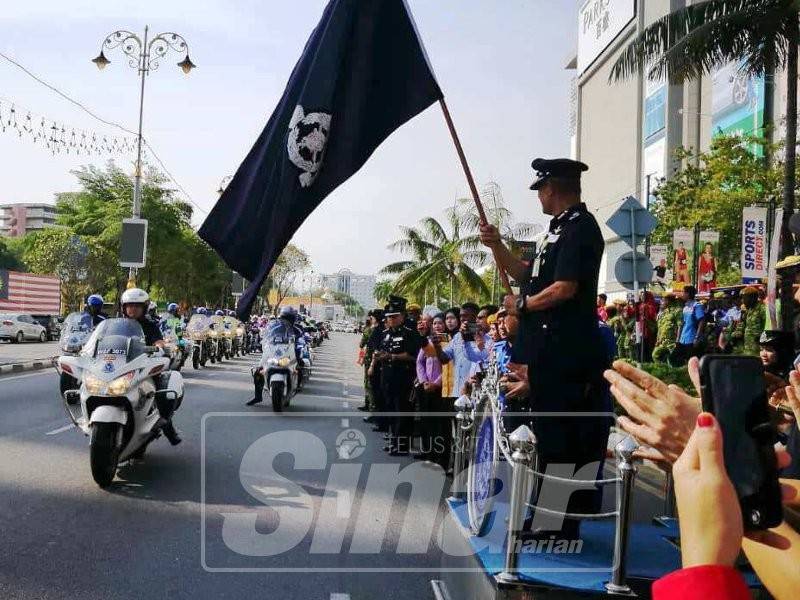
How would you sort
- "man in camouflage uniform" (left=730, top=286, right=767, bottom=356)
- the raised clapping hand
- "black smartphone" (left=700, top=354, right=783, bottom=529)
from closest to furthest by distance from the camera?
"black smartphone" (left=700, top=354, right=783, bottom=529), the raised clapping hand, "man in camouflage uniform" (left=730, top=286, right=767, bottom=356)

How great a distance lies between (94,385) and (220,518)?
6.33 feet

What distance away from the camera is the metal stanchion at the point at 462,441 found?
5.11m

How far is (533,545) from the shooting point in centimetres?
411

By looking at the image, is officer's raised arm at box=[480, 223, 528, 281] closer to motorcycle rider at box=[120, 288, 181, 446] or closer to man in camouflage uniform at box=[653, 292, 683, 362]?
motorcycle rider at box=[120, 288, 181, 446]

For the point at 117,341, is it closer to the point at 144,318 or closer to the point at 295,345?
the point at 144,318

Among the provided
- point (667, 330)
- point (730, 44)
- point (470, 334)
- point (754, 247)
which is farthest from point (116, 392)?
point (754, 247)

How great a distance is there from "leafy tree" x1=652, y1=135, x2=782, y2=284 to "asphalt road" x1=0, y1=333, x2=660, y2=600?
57.7 ft

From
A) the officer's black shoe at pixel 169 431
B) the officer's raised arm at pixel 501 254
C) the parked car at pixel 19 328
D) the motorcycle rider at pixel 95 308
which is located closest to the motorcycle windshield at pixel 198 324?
the motorcycle rider at pixel 95 308

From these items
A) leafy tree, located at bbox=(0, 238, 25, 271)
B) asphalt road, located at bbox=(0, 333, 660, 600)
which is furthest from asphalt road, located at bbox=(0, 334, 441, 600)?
leafy tree, located at bbox=(0, 238, 25, 271)

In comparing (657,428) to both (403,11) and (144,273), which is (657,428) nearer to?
(403,11)

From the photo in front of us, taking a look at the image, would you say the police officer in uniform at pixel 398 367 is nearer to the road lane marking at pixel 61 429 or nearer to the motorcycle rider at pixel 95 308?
the road lane marking at pixel 61 429

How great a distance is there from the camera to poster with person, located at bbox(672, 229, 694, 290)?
25281 mm

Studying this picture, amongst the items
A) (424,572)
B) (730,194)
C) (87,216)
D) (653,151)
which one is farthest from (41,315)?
(424,572)

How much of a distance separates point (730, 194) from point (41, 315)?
3415 cm
